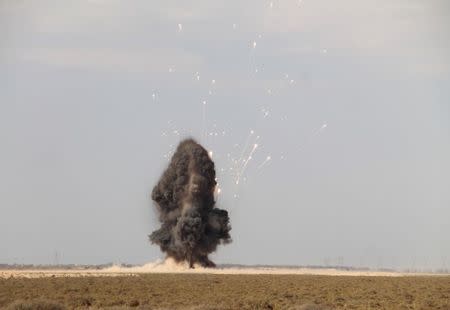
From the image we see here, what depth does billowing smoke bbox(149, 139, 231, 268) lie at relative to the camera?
116 meters

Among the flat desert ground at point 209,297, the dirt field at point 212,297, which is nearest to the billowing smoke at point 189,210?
the flat desert ground at point 209,297

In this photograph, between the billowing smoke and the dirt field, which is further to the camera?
the billowing smoke

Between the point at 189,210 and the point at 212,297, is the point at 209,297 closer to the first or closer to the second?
the point at 212,297

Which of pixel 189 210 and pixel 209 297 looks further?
pixel 189 210

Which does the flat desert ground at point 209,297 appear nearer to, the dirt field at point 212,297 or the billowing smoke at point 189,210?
the dirt field at point 212,297

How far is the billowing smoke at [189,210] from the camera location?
116 metres

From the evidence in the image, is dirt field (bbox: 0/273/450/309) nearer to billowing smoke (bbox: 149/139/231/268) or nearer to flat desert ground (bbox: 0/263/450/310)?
flat desert ground (bbox: 0/263/450/310)

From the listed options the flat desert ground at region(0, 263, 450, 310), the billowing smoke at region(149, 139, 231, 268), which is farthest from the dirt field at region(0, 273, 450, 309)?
the billowing smoke at region(149, 139, 231, 268)

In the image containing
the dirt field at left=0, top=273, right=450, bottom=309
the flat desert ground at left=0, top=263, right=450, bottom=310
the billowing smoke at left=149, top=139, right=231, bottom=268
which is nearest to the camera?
the flat desert ground at left=0, top=263, right=450, bottom=310

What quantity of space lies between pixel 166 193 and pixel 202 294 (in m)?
54.6

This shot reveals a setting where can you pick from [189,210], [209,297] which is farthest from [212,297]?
[189,210]

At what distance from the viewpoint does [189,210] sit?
116 meters

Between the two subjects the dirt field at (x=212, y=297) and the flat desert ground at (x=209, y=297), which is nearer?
the flat desert ground at (x=209, y=297)

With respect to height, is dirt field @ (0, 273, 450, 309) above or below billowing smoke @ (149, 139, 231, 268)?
below
